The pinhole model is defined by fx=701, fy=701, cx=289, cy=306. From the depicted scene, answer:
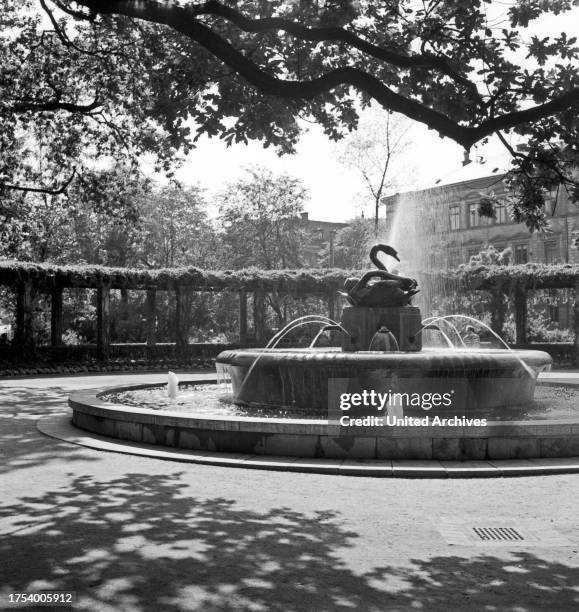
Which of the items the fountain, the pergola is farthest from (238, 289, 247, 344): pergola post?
the fountain

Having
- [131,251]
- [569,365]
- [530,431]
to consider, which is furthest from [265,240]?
[530,431]

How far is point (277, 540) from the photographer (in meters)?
5.25

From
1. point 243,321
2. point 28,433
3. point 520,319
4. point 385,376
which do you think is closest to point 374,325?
point 385,376

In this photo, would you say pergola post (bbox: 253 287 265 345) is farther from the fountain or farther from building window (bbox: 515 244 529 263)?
building window (bbox: 515 244 529 263)

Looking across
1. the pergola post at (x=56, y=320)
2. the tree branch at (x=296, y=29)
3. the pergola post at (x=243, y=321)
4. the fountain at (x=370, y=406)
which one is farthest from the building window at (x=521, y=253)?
the tree branch at (x=296, y=29)

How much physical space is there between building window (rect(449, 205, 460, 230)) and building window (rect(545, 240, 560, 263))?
31.1 ft

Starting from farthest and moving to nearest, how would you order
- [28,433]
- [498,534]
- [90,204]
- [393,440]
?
[90,204]
[28,433]
[393,440]
[498,534]

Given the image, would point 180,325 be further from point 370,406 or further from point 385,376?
point 385,376

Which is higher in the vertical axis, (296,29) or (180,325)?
(296,29)

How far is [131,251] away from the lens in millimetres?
46562

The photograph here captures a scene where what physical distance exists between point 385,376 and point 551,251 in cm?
5018

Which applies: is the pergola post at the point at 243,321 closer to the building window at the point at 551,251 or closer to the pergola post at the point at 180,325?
the pergola post at the point at 180,325

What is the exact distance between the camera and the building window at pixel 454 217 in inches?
2501

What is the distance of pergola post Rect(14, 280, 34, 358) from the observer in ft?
90.9
